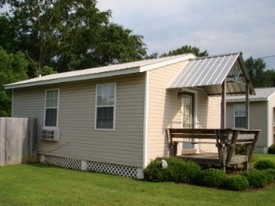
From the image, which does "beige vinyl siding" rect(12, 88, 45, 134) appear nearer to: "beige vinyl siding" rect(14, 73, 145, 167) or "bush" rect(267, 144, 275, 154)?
"beige vinyl siding" rect(14, 73, 145, 167)

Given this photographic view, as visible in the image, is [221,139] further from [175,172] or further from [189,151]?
[189,151]

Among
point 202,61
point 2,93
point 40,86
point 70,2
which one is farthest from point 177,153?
point 70,2

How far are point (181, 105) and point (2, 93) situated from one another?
14.6 metres

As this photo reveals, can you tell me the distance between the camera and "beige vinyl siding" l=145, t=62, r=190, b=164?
38.1 ft

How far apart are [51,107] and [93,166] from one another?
11.3 feet

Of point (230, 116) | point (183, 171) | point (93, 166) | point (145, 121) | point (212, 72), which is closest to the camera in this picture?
point (183, 171)

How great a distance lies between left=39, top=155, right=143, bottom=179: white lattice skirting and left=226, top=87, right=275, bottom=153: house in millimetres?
12952

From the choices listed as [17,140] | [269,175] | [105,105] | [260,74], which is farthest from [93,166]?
[260,74]

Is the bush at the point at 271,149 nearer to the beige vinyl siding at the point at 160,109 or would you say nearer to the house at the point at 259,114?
the house at the point at 259,114

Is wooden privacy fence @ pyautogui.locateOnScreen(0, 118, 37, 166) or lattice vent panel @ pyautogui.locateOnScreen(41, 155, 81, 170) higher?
wooden privacy fence @ pyautogui.locateOnScreen(0, 118, 37, 166)

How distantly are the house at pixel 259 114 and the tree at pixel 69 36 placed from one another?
14472 mm

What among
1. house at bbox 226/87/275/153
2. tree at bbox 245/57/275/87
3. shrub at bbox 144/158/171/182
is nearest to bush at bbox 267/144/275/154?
house at bbox 226/87/275/153

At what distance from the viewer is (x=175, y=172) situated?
10852mm

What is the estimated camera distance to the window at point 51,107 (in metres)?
15.0
